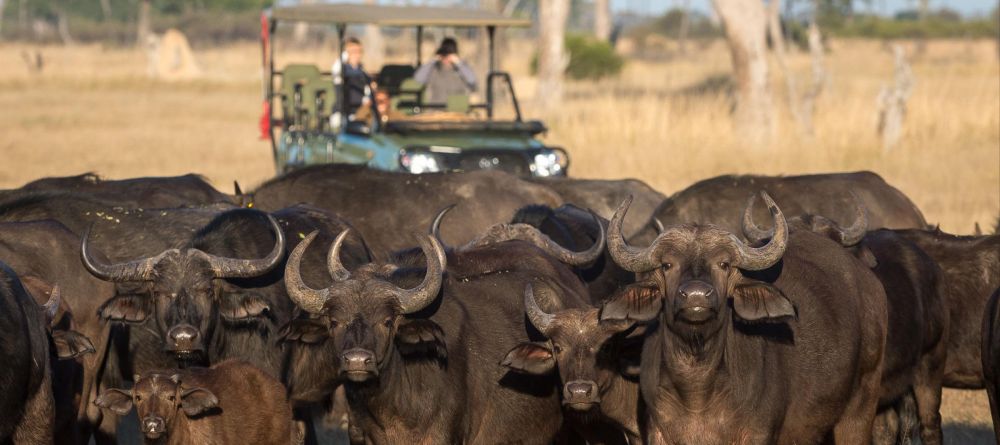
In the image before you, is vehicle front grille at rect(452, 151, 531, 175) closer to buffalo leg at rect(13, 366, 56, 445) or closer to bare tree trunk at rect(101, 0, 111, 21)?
buffalo leg at rect(13, 366, 56, 445)

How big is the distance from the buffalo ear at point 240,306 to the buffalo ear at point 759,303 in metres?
2.94

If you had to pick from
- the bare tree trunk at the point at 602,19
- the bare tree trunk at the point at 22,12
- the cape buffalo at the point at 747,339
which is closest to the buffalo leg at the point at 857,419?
the cape buffalo at the point at 747,339

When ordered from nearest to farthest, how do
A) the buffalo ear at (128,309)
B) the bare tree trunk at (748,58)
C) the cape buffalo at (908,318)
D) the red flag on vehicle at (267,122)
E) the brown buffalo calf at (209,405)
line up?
1. the brown buffalo calf at (209,405)
2. the buffalo ear at (128,309)
3. the cape buffalo at (908,318)
4. the red flag on vehicle at (267,122)
5. the bare tree trunk at (748,58)

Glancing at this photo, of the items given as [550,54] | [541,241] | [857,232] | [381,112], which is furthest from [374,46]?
[857,232]

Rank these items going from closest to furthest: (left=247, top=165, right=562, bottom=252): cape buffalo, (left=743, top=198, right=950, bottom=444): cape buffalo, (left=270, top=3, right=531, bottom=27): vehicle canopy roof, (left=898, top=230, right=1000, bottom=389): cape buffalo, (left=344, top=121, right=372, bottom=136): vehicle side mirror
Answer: (left=743, top=198, right=950, bottom=444): cape buffalo → (left=898, top=230, right=1000, bottom=389): cape buffalo → (left=247, top=165, right=562, bottom=252): cape buffalo → (left=344, top=121, right=372, bottom=136): vehicle side mirror → (left=270, top=3, right=531, bottom=27): vehicle canopy roof

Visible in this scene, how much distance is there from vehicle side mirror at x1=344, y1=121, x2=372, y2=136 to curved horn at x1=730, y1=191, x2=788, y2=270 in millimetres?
8812

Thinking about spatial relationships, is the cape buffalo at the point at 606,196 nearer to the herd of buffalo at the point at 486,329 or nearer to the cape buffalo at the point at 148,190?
the herd of buffalo at the point at 486,329

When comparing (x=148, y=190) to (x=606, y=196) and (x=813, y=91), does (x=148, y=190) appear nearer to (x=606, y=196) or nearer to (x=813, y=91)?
(x=606, y=196)

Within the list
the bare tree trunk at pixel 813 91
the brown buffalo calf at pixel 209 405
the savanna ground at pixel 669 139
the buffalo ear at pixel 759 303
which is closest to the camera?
the buffalo ear at pixel 759 303

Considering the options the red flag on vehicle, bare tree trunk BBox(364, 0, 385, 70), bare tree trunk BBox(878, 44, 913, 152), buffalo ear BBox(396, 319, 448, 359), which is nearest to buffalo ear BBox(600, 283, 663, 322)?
buffalo ear BBox(396, 319, 448, 359)

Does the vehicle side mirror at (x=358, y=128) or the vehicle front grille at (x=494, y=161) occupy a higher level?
the vehicle side mirror at (x=358, y=128)

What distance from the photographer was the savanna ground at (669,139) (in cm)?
2020

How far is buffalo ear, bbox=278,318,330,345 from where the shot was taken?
772 centimetres

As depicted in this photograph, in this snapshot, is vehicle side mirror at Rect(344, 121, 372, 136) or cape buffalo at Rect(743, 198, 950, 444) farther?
vehicle side mirror at Rect(344, 121, 372, 136)
